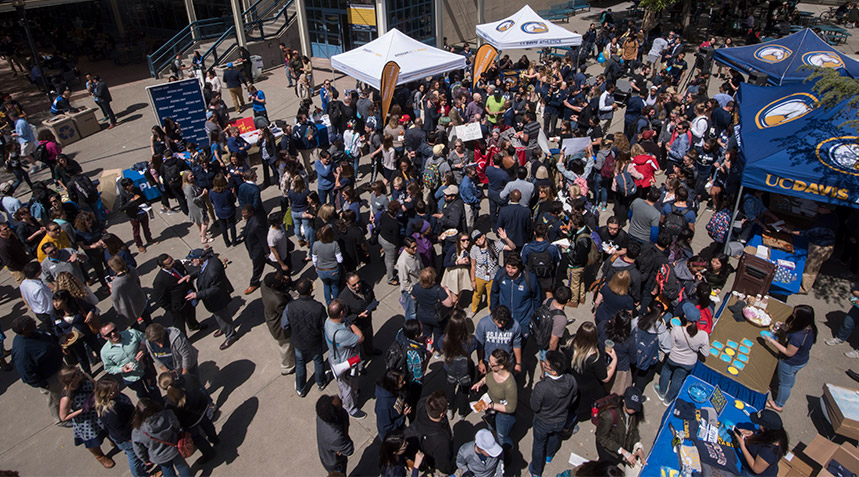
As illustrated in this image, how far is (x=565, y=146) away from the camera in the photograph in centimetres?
988

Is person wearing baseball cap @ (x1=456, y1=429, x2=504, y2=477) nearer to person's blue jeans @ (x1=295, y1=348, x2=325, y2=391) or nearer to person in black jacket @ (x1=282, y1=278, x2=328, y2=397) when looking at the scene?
person in black jacket @ (x1=282, y1=278, x2=328, y2=397)

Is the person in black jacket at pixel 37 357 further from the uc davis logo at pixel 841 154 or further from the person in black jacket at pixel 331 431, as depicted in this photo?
the uc davis logo at pixel 841 154

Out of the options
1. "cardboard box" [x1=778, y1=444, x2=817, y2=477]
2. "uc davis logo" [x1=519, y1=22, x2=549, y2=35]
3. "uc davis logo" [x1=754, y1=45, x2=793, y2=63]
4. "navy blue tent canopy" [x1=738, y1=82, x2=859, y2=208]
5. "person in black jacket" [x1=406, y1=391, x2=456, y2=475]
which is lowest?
"cardboard box" [x1=778, y1=444, x2=817, y2=477]

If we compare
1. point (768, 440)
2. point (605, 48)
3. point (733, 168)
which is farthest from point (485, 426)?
point (605, 48)

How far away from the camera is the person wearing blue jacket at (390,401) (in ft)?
15.2

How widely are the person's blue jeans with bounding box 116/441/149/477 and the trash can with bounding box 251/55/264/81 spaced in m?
16.7

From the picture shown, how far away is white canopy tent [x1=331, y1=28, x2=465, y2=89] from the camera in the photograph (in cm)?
1307

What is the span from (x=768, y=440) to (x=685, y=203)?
13.5 ft

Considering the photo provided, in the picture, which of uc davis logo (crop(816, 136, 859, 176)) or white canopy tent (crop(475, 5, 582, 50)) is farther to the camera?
white canopy tent (crop(475, 5, 582, 50))

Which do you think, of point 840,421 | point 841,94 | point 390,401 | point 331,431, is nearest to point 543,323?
point 390,401

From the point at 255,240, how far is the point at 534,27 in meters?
12.1

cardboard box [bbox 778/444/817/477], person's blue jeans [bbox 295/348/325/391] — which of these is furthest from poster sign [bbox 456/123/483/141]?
cardboard box [bbox 778/444/817/477]

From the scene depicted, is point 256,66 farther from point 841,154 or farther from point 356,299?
point 841,154

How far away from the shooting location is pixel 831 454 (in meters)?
4.63
